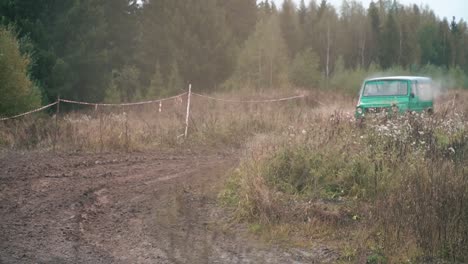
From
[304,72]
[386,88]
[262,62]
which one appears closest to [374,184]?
[386,88]

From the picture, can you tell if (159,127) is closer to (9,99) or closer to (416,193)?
(9,99)

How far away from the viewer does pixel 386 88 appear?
46.6 ft

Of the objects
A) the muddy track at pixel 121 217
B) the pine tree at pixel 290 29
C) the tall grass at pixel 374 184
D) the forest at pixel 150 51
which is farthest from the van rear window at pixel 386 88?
the pine tree at pixel 290 29

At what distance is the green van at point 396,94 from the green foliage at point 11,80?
10430mm

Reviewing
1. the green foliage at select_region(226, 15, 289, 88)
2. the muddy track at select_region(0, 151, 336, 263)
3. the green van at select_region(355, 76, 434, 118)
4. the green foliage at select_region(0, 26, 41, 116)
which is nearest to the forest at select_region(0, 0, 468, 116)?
the green foliage at select_region(226, 15, 289, 88)

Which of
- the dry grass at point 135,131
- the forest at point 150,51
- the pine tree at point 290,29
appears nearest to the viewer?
the dry grass at point 135,131

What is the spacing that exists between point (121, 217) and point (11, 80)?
11.4 m

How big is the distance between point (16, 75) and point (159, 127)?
216 inches

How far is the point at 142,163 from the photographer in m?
10.3

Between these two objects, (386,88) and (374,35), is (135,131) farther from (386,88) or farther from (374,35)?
(374,35)

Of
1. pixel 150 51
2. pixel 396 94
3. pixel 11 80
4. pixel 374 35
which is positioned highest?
pixel 374 35

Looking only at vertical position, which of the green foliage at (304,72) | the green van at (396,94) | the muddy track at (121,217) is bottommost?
the muddy track at (121,217)

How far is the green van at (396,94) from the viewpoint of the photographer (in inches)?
534

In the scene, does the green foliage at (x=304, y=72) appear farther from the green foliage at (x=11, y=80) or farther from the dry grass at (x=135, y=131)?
the green foliage at (x=11, y=80)
